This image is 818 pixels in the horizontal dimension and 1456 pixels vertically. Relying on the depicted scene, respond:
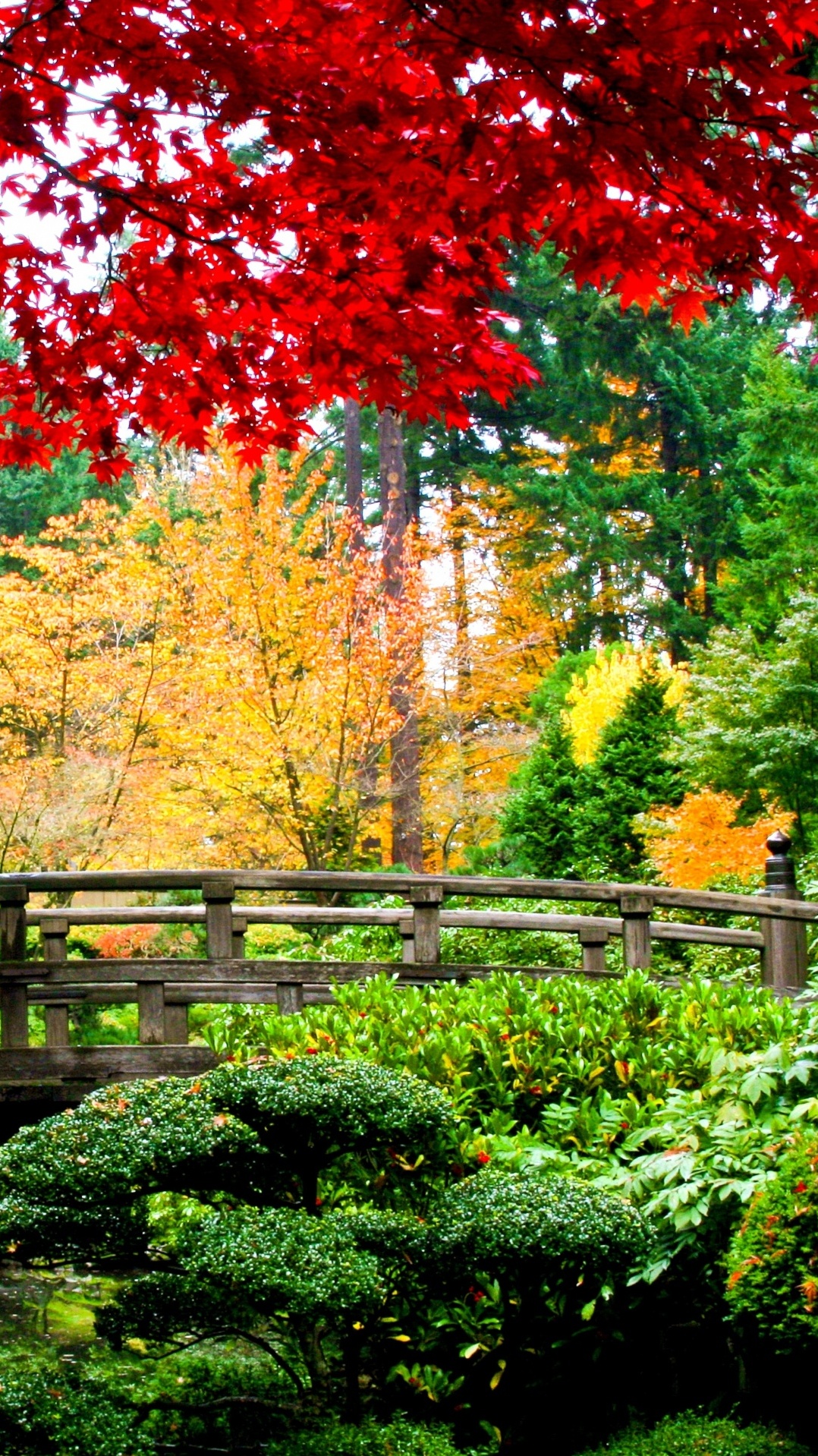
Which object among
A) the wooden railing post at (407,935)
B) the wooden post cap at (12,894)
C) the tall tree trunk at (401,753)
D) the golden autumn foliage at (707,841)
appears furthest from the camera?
the tall tree trunk at (401,753)

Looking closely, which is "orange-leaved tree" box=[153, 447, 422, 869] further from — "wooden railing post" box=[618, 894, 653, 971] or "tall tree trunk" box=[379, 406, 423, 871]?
"wooden railing post" box=[618, 894, 653, 971]

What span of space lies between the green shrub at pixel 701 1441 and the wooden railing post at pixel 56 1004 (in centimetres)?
425

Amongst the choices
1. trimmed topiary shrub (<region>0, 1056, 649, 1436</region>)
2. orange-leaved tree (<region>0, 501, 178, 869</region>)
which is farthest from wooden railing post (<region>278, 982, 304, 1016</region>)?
orange-leaved tree (<region>0, 501, 178, 869</region>)

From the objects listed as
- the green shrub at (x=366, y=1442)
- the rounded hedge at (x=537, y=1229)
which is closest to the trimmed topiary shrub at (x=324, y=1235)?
the rounded hedge at (x=537, y=1229)

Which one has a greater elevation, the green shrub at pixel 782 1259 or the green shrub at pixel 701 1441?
the green shrub at pixel 782 1259

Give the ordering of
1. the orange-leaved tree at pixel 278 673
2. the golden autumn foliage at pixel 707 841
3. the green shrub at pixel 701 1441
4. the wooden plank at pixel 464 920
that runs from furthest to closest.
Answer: the orange-leaved tree at pixel 278 673 → the golden autumn foliage at pixel 707 841 → the wooden plank at pixel 464 920 → the green shrub at pixel 701 1441

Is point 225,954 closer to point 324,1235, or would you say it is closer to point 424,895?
point 424,895

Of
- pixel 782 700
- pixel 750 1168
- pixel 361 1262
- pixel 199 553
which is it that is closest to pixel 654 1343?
pixel 750 1168

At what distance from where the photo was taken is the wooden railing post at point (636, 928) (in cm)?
774

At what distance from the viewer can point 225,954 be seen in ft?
25.7

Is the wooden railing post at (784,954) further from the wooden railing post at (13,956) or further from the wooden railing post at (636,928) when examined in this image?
the wooden railing post at (13,956)

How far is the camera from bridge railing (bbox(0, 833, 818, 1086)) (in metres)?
7.67

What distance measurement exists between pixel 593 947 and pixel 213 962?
7.12 feet

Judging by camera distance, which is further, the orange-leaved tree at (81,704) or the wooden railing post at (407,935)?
the orange-leaved tree at (81,704)
